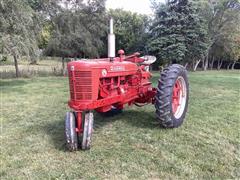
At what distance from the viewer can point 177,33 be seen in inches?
512

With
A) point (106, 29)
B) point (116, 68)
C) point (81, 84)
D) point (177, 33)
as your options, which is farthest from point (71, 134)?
point (106, 29)

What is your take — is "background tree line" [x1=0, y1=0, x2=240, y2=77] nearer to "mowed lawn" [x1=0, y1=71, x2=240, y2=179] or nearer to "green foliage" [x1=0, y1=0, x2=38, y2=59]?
"green foliage" [x1=0, y1=0, x2=38, y2=59]

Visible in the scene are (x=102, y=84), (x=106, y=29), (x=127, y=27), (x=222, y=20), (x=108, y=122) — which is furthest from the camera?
(x=222, y=20)

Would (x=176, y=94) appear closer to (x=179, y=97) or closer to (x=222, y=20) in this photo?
(x=179, y=97)

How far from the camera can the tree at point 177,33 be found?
1281 centimetres

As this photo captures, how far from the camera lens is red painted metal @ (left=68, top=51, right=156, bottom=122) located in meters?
3.76

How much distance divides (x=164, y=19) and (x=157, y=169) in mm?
10895

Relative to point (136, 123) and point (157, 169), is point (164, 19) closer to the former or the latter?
point (136, 123)

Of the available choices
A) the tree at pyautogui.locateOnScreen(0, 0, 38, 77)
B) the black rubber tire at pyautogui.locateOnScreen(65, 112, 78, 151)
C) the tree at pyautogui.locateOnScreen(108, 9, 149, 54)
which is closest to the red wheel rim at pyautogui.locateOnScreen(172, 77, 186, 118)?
the black rubber tire at pyautogui.locateOnScreen(65, 112, 78, 151)

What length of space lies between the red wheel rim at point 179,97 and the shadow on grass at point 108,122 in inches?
17.2

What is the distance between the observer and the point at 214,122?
17.0 ft

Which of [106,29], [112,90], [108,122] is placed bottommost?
[108,122]

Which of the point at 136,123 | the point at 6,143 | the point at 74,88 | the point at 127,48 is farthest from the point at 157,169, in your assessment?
the point at 127,48

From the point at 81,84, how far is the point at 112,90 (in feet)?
2.27
